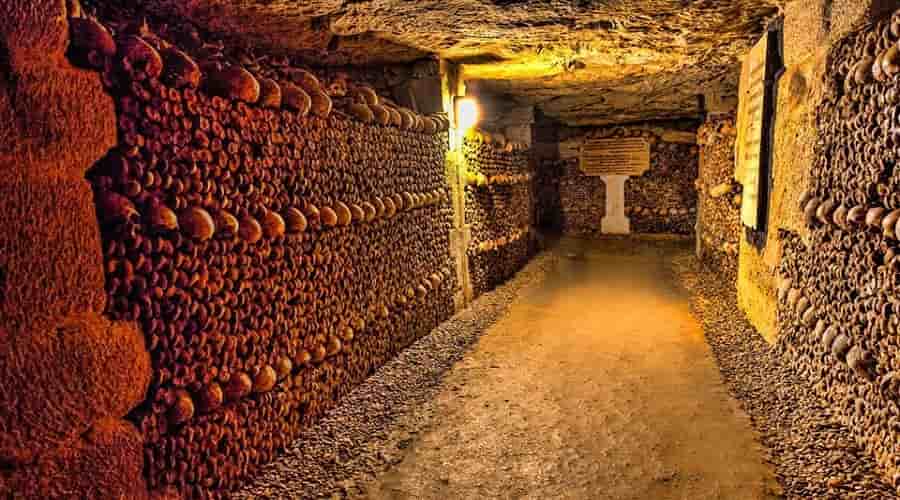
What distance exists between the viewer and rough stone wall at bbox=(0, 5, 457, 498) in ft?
6.08

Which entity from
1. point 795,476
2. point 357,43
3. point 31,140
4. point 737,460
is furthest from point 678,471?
point 357,43

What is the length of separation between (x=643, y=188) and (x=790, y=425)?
9.86m

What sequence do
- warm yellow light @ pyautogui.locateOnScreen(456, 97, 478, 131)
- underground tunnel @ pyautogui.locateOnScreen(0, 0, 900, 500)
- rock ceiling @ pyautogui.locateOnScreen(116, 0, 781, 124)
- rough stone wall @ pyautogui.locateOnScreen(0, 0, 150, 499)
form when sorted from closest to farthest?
A: rough stone wall @ pyautogui.locateOnScreen(0, 0, 150, 499) < underground tunnel @ pyautogui.locateOnScreen(0, 0, 900, 500) < rock ceiling @ pyautogui.locateOnScreen(116, 0, 781, 124) < warm yellow light @ pyautogui.locateOnScreen(456, 97, 478, 131)

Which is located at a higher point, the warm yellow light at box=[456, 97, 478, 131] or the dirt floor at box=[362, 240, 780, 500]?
the warm yellow light at box=[456, 97, 478, 131]

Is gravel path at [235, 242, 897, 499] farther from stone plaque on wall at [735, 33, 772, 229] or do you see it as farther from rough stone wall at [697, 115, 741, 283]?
rough stone wall at [697, 115, 741, 283]

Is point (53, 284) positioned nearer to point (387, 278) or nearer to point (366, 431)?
point (366, 431)

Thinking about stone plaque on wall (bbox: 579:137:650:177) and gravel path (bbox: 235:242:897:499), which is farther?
stone plaque on wall (bbox: 579:137:650:177)

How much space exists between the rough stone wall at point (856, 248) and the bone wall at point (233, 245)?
2928 millimetres

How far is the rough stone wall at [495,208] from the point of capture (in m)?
6.71

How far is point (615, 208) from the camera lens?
12.8 meters

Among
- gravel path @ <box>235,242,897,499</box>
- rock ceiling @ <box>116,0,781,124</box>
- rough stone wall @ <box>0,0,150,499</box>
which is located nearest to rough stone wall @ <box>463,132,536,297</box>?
rock ceiling @ <box>116,0,781,124</box>

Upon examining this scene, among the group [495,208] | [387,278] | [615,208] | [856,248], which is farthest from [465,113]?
[615,208]

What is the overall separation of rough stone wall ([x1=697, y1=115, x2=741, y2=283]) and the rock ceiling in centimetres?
116

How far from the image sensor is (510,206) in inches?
325
